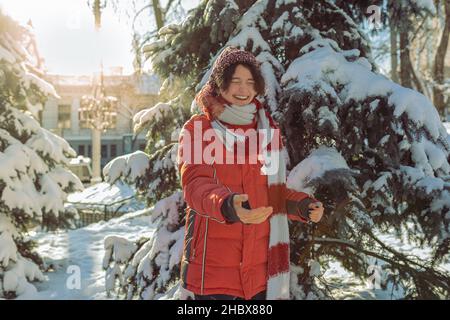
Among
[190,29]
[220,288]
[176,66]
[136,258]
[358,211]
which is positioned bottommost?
[136,258]

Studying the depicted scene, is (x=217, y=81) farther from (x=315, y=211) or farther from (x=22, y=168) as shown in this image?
(x=22, y=168)

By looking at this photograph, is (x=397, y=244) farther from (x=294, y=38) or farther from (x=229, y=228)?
(x=229, y=228)

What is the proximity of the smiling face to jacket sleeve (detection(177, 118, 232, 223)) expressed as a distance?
216 millimetres

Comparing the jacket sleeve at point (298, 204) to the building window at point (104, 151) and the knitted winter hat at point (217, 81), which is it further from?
the building window at point (104, 151)

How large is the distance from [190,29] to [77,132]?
36099 mm

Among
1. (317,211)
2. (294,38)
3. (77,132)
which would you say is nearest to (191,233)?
(317,211)

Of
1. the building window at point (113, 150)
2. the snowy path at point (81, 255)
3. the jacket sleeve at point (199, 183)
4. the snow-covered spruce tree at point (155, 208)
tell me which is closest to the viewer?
the jacket sleeve at point (199, 183)

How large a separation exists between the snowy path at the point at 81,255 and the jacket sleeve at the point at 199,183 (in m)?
3.73

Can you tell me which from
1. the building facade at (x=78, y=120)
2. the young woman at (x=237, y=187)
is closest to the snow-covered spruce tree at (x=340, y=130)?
the young woman at (x=237, y=187)

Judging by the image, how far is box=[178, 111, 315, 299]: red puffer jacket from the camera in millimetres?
2137

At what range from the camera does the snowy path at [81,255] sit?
6508 millimetres

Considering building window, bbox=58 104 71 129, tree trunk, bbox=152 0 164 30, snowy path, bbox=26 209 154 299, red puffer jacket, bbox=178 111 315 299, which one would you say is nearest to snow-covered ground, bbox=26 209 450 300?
snowy path, bbox=26 209 154 299

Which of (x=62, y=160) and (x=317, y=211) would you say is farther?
(x=62, y=160)

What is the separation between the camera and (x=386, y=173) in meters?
3.48
